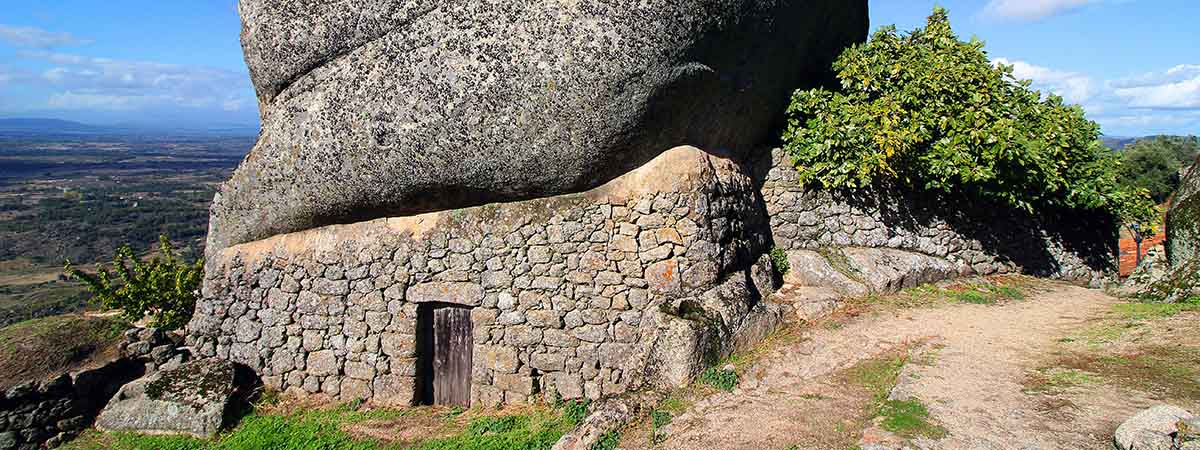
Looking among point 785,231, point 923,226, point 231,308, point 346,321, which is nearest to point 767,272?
point 785,231

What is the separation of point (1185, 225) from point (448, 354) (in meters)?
9.51

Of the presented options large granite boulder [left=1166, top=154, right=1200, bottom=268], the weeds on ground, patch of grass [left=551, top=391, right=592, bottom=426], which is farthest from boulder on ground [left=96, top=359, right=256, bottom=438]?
large granite boulder [left=1166, top=154, right=1200, bottom=268]

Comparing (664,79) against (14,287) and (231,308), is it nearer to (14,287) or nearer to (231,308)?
(231,308)

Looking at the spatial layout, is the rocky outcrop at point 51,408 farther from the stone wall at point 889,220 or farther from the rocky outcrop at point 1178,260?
the rocky outcrop at point 1178,260

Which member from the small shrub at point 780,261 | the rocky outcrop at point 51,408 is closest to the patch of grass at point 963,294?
the small shrub at point 780,261

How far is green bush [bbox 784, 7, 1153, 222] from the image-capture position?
945 centimetres

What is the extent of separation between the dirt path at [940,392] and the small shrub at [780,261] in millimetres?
1429

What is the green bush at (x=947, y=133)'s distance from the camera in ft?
31.0

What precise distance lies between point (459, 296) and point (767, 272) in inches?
160

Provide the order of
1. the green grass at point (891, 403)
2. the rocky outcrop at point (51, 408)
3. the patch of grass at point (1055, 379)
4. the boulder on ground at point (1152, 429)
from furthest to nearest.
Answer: the rocky outcrop at point (51, 408)
the patch of grass at point (1055, 379)
the green grass at point (891, 403)
the boulder on ground at point (1152, 429)

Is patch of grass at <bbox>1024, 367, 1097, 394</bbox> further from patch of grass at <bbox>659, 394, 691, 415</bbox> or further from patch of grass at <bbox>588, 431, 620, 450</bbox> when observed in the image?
patch of grass at <bbox>588, 431, 620, 450</bbox>

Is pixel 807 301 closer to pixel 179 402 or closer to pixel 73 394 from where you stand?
pixel 179 402

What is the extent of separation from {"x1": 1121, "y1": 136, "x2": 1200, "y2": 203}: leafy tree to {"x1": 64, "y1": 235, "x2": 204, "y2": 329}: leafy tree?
25093mm

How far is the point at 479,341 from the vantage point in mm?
8953
